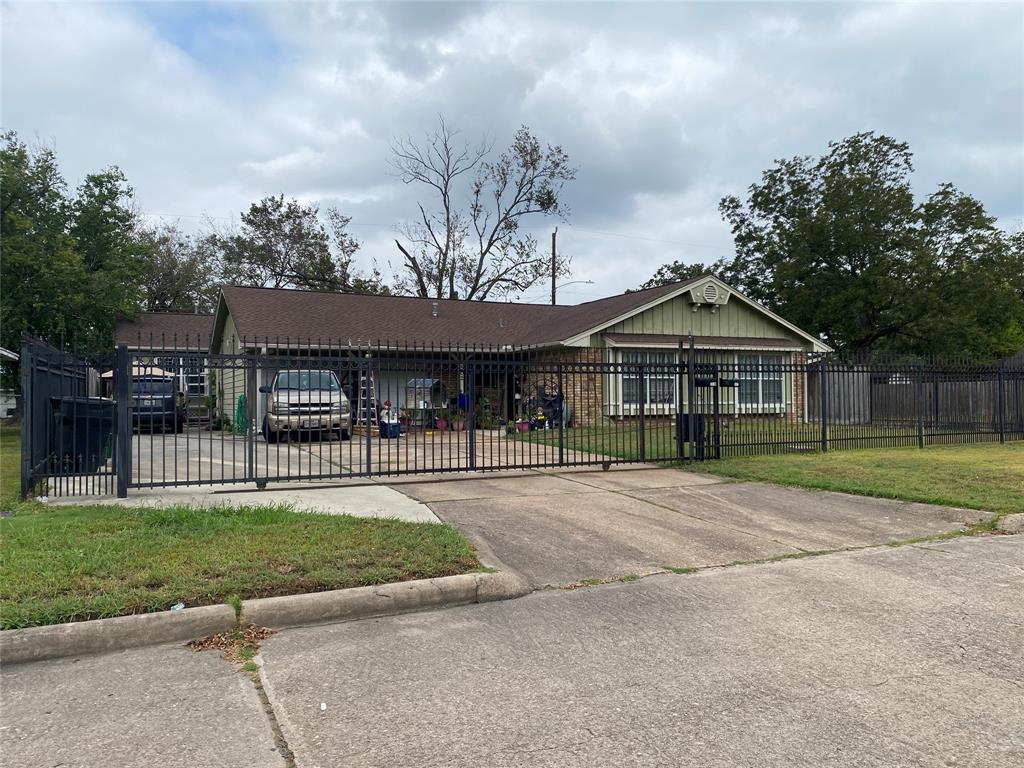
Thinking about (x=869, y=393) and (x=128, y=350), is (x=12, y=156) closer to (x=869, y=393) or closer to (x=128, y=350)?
(x=128, y=350)

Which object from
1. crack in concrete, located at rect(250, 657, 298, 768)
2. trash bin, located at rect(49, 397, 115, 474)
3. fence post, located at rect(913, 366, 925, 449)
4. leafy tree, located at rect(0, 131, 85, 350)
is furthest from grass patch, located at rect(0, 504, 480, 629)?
leafy tree, located at rect(0, 131, 85, 350)

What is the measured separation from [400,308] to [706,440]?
15.2 m

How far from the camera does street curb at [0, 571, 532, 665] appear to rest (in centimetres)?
415

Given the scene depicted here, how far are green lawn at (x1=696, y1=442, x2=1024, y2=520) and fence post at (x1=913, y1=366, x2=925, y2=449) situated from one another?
0.80 meters

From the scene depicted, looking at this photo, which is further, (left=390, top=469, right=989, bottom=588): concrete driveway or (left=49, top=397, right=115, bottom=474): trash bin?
(left=49, top=397, right=115, bottom=474): trash bin

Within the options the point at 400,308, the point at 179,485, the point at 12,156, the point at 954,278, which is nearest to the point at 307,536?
the point at 179,485

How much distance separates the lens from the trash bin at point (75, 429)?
31.3 feet

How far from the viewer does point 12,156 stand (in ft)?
80.8

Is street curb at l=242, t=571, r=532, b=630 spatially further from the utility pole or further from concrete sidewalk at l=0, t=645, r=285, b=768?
the utility pole

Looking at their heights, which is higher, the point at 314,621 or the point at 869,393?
the point at 869,393

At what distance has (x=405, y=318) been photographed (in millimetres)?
24516

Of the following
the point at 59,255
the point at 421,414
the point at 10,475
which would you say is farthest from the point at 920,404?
the point at 59,255

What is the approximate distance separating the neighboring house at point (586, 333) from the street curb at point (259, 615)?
14870 millimetres

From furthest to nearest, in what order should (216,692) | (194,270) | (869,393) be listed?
(194,270) → (869,393) → (216,692)
